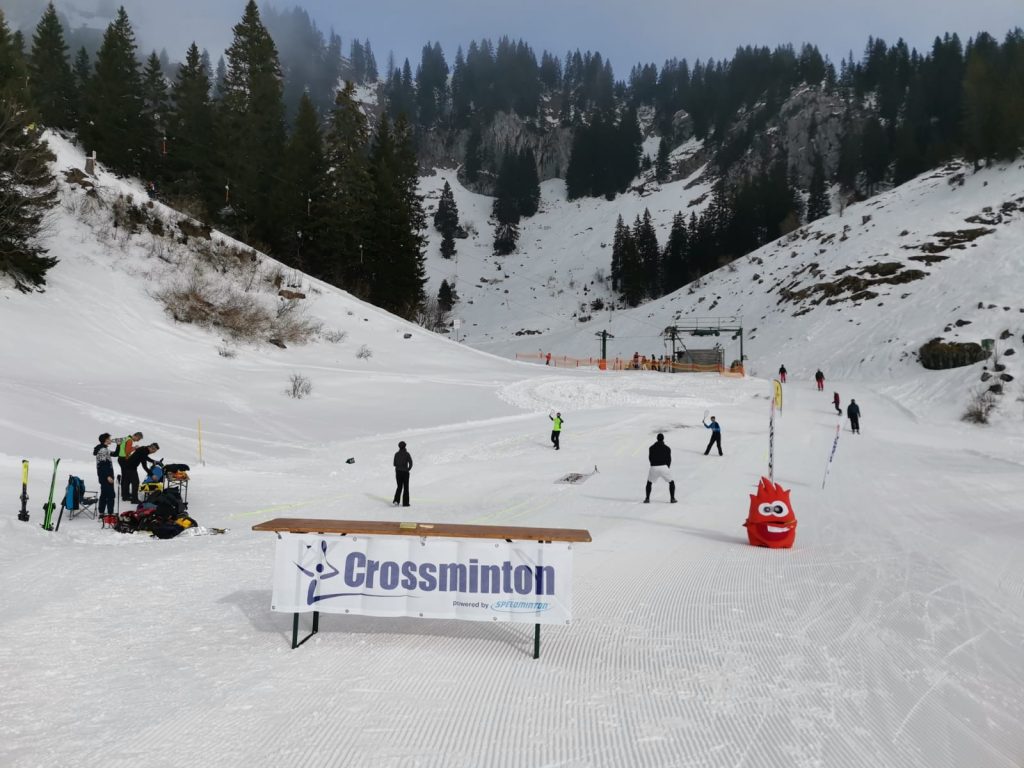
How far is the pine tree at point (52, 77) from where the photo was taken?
153 ft

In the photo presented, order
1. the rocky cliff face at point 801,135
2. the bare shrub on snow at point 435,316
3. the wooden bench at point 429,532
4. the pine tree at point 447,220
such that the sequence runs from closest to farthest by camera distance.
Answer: the wooden bench at point 429,532 < the bare shrub on snow at point 435,316 < the pine tree at point 447,220 < the rocky cliff face at point 801,135

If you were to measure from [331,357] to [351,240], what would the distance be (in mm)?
18538

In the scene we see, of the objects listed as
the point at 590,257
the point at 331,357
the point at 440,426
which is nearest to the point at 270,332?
the point at 331,357

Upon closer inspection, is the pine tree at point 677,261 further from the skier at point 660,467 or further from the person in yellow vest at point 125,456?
the person in yellow vest at point 125,456

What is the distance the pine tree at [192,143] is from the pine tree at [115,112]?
243 cm

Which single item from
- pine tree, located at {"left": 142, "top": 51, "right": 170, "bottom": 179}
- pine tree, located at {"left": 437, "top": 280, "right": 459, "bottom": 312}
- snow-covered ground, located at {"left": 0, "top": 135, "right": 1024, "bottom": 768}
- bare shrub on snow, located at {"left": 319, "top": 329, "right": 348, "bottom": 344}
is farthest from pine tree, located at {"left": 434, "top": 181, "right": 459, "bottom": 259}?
snow-covered ground, located at {"left": 0, "top": 135, "right": 1024, "bottom": 768}

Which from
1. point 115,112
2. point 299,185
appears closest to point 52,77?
point 115,112

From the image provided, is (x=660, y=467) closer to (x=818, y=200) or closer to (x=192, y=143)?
(x=192, y=143)

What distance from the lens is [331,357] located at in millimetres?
32000

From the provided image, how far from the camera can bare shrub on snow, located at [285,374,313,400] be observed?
23.4 m

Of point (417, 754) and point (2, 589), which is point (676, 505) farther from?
point (2, 589)

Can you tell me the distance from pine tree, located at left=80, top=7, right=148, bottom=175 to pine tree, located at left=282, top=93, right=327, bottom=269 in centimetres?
1101

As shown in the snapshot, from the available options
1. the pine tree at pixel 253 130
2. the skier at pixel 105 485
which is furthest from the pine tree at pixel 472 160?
the skier at pixel 105 485

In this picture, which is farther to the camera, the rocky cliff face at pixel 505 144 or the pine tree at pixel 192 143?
the rocky cliff face at pixel 505 144
